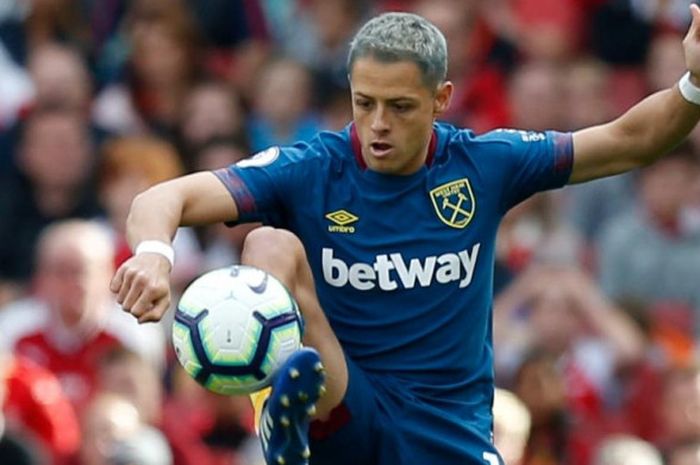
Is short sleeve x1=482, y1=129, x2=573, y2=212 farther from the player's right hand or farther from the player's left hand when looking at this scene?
the player's right hand

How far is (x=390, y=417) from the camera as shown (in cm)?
870

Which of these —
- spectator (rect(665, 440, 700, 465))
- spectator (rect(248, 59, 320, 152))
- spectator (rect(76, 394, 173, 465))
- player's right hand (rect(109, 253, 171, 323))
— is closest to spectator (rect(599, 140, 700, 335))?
spectator (rect(665, 440, 700, 465))

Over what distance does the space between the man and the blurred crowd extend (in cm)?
251

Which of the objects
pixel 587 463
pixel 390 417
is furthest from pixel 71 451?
pixel 390 417

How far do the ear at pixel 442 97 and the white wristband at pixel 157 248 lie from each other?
4.07ft

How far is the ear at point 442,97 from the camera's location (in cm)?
851

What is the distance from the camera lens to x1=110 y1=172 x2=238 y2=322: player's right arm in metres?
7.60

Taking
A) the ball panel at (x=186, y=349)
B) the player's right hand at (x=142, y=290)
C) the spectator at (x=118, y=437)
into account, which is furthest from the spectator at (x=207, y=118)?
the player's right hand at (x=142, y=290)

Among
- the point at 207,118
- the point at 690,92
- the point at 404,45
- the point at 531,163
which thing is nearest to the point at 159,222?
the point at 404,45

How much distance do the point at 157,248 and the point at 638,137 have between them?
6.54 feet

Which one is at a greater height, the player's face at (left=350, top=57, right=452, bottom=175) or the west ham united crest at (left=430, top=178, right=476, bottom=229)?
the player's face at (left=350, top=57, right=452, bottom=175)

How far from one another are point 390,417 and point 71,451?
11.6 feet

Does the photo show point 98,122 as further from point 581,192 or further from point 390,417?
point 390,417

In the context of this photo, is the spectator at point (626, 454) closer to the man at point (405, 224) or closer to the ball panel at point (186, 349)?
the man at point (405, 224)
